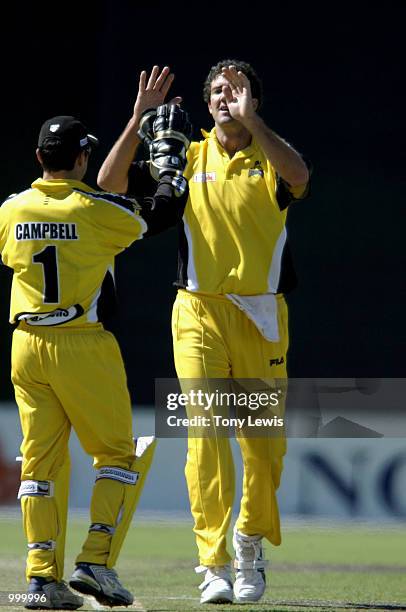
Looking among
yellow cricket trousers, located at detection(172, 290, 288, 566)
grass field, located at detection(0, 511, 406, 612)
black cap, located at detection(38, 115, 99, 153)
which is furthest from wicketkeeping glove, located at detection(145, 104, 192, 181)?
grass field, located at detection(0, 511, 406, 612)

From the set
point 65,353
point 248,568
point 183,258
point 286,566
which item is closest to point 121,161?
point 183,258

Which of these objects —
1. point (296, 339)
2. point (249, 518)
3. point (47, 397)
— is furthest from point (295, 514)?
point (47, 397)

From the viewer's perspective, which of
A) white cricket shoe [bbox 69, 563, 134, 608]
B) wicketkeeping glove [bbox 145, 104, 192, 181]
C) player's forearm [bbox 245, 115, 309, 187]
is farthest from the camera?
player's forearm [bbox 245, 115, 309, 187]

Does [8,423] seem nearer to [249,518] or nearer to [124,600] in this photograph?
[249,518]

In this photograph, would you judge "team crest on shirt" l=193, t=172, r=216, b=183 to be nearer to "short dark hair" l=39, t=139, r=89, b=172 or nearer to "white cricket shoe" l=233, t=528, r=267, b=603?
"short dark hair" l=39, t=139, r=89, b=172

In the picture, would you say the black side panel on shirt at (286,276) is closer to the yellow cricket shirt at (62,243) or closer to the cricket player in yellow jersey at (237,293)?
the cricket player in yellow jersey at (237,293)

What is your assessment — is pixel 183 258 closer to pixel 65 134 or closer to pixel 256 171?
pixel 256 171

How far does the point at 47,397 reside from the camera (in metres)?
5.05

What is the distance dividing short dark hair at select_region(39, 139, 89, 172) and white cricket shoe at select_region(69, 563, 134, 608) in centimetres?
141

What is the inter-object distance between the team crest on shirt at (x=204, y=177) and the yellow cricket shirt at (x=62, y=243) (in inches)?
26.9

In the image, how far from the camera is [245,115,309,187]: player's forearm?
17.9 ft

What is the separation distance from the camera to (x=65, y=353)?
5.00 meters

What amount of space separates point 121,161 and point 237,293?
2.36 feet

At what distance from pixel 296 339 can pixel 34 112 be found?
7.19 feet
